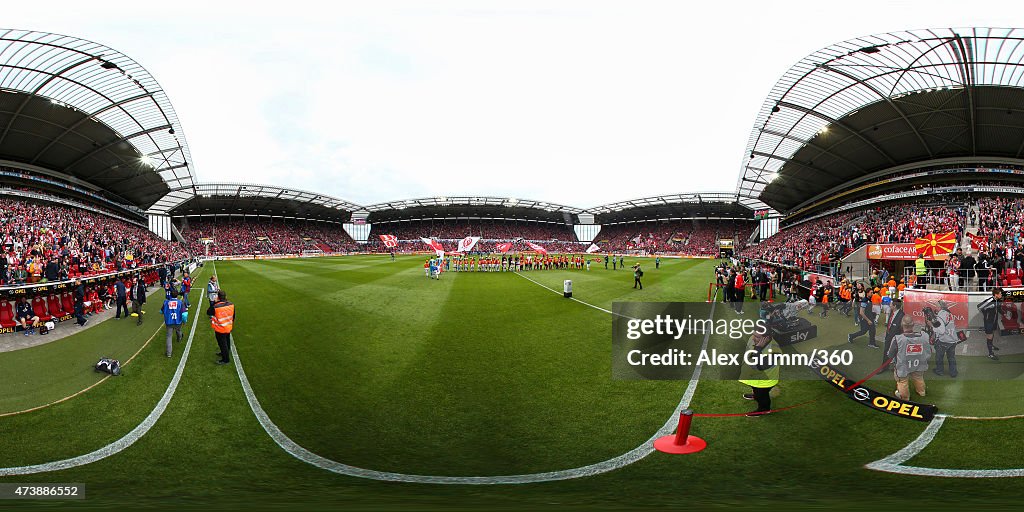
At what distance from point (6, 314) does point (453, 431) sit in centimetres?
1375

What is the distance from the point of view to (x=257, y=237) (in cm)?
7700

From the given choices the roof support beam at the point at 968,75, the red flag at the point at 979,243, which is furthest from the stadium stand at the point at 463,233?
the red flag at the point at 979,243

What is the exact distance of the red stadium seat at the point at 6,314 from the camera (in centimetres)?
1100

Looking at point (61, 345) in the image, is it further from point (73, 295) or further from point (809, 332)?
point (809, 332)

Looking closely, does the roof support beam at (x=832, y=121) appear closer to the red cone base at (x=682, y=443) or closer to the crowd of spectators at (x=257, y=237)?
the red cone base at (x=682, y=443)

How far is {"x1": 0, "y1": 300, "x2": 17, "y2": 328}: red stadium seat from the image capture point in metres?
11.0

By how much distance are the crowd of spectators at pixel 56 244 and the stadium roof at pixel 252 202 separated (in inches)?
971

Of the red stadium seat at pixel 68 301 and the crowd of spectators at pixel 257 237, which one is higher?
the crowd of spectators at pixel 257 237

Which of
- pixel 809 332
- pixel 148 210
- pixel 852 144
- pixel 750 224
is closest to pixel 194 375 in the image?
pixel 809 332

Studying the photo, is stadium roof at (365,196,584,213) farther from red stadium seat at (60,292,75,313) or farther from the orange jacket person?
the orange jacket person

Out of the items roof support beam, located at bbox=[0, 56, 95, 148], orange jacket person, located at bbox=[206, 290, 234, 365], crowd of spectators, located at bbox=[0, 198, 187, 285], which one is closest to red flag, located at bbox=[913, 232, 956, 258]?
orange jacket person, located at bbox=[206, 290, 234, 365]

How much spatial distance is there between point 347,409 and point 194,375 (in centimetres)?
388

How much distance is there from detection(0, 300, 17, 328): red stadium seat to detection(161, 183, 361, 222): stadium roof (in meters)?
57.6

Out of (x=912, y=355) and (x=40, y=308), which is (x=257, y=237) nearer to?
(x=40, y=308)
